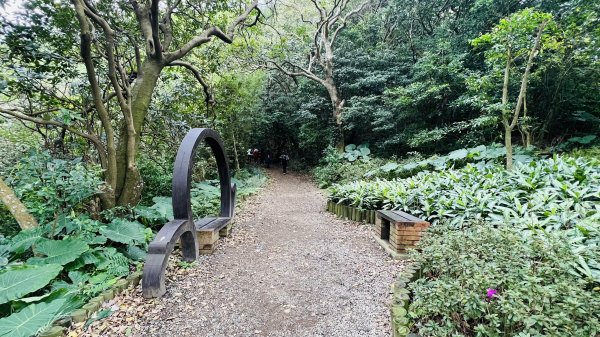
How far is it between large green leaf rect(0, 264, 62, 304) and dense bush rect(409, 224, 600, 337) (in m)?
2.81

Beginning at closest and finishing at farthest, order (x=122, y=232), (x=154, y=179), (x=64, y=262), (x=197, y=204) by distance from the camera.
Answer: (x=64, y=262) → (x=122, y=232) → (x=197, y=204) → (x=154, y=179)

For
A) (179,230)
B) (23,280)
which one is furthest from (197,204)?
(23,280)

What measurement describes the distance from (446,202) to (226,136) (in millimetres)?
10081

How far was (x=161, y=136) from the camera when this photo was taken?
257 inches

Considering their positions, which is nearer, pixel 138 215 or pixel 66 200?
pixel 66 200

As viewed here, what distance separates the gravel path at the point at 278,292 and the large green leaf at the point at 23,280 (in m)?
0.57

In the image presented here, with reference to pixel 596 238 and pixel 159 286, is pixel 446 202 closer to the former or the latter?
pixel 596 238

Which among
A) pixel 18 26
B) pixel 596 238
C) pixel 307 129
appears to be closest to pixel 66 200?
pixel 18 26

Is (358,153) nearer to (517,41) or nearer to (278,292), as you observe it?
(517,41)

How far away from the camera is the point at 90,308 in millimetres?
2359

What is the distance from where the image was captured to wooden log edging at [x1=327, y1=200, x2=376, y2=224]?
5266 mm

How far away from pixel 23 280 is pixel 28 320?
1.68ft

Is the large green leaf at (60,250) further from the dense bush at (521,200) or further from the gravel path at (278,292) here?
the dense bush at (521,200)

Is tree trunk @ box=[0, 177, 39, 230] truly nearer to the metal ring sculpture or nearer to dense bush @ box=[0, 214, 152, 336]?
dense bush @ box=[0, 214, 152, 336]
